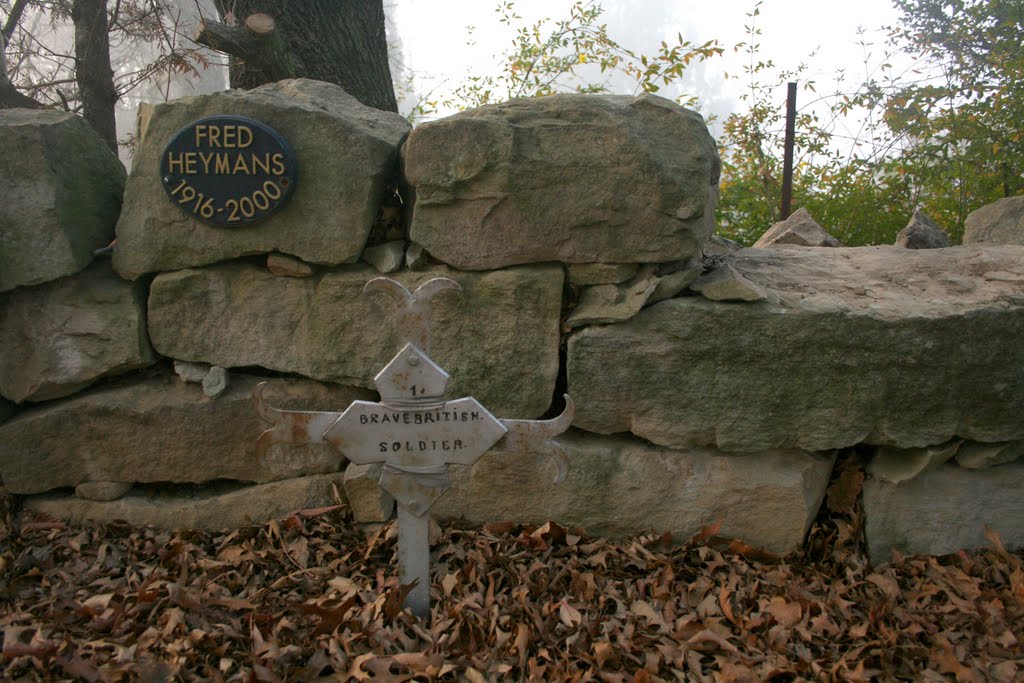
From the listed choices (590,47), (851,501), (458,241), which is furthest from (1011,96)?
(458,241)

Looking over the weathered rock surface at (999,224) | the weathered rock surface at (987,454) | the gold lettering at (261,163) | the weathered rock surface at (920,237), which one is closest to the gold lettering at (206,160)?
the gold lettering at (261,163)

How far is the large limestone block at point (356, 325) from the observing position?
9.21 feet

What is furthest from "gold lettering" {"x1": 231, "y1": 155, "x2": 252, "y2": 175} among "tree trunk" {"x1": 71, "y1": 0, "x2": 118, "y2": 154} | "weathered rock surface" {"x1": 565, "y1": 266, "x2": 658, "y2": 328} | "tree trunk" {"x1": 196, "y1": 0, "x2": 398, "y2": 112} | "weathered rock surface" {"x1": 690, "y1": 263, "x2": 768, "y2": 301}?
"tree trunk" {"x1": 71, "y1": 0, "x2": 118, "y2": 154}

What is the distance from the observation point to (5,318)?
9.68 ft

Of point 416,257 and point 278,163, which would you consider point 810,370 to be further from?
point 278,163

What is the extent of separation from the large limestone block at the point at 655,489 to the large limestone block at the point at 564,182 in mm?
723

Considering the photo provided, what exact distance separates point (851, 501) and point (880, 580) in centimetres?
33

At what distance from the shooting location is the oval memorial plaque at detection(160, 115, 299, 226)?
2748 mm

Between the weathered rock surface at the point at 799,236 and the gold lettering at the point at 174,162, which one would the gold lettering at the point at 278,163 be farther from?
the weathered rock surface at the point at 799,236

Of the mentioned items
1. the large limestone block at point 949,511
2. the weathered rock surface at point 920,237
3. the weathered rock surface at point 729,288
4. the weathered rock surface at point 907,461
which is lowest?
the large limestone block at point 949,511

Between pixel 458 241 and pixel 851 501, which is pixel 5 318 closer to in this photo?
pixel 458 241

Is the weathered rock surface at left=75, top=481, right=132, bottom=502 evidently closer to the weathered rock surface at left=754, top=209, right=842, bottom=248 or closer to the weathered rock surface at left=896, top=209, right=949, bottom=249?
the weathered rock surface at left=754, top=209, right=842, bottom=248

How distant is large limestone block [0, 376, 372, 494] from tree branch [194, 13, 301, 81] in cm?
172

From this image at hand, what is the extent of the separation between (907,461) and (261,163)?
256 centimetres
